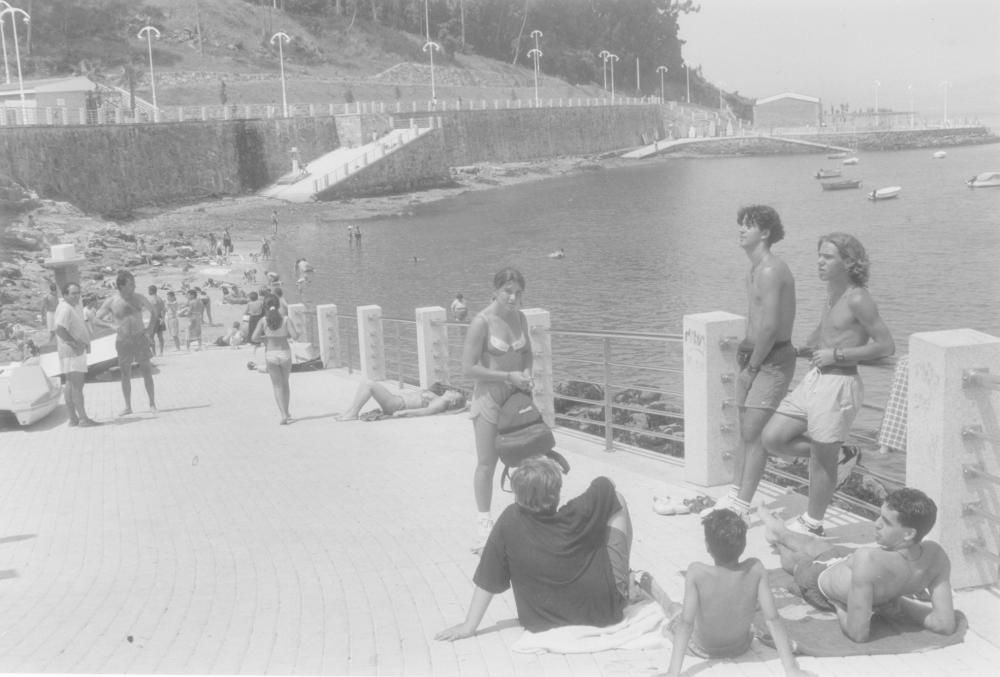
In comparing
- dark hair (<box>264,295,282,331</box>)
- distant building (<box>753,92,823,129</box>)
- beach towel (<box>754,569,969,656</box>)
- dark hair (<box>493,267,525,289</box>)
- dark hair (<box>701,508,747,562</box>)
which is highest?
distant building (<box>753,92,823,129</box>)

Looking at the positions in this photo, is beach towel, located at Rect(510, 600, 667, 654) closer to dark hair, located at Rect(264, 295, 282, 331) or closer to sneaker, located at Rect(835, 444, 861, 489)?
sneaker, located at Rect(835, 444, 861, 489)

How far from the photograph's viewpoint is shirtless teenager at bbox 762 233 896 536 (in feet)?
17.8

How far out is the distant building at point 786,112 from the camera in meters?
137

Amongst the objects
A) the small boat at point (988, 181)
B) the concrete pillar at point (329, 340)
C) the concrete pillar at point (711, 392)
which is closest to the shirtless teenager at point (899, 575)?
the concrete pillar at point (711, 392)

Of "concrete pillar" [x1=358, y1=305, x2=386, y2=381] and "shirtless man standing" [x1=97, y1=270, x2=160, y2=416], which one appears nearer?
"shirtless man standing" [x1=97, y1=270, x2=160, y2=416]

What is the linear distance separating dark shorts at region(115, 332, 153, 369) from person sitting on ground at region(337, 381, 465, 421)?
2.44 metres

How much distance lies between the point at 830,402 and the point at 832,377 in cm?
13

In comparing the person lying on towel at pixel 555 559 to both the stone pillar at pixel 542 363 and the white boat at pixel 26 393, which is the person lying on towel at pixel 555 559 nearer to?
the stone pillar at pixel 542 363

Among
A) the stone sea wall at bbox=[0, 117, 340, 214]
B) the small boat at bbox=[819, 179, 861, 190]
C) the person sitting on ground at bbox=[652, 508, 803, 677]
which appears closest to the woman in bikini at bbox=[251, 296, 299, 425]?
the person sitting on ground at bbox=[652, 508, 803, 677]

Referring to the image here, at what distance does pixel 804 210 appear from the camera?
63.2m

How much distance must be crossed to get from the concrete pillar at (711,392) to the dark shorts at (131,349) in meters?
7.04

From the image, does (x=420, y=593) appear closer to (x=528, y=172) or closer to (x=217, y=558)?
(x=217, y=558)

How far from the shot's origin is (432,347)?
1247 centimetres

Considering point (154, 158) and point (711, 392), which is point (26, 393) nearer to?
point (711, 392)
